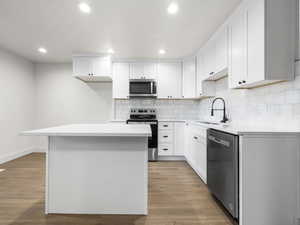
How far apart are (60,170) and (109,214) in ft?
2.34

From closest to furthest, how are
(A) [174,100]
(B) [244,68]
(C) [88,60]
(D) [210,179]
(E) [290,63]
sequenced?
1. (E) [290,63]
2. (B) [244,68]
3. (D) [210,179]
4. (C) [88,60]
5. (A) [174,100]

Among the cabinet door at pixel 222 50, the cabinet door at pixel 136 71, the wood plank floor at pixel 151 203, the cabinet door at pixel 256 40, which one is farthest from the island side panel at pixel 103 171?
the cabinet door at pixel 136 71

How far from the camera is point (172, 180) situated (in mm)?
3080

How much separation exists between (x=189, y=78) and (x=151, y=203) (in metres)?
2.99

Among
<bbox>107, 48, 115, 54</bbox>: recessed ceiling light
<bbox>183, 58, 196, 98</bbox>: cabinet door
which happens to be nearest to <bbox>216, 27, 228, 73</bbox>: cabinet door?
<bbox>183, 58, 196, 98</bbox>: cabinet door

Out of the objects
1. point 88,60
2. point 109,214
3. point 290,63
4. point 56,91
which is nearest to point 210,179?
point 109,214

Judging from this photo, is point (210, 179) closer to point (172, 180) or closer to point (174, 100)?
point (172, 180)

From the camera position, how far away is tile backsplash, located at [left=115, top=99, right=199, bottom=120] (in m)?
4.83

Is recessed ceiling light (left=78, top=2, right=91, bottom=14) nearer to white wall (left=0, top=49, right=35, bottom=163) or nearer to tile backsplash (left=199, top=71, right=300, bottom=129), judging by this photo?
tile backsplash (left=199, top=71, right=300, bottom=129)

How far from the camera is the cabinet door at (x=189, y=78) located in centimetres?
425

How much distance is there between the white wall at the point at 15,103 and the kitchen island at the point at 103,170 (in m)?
2.93

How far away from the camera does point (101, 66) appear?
4.26 metres

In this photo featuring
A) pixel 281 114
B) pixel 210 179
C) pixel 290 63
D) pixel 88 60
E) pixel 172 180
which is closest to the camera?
pixel 290 63

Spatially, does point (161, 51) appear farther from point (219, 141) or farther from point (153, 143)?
point (219, 141)
